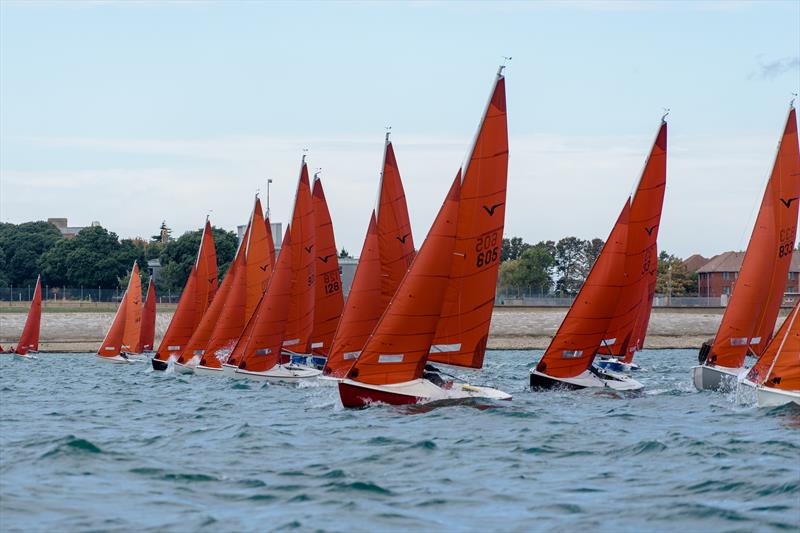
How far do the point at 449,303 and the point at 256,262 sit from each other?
2079cm

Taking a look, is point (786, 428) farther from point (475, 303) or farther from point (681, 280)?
point (681, 280)

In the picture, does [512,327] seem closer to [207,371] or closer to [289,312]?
[207,371]

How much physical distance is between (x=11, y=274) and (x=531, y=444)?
4772 inches

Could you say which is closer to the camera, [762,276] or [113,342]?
[762,276]

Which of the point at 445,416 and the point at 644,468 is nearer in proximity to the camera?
the point at 644,468

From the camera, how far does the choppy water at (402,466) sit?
15.2 meters

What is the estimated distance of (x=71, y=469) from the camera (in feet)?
62.0

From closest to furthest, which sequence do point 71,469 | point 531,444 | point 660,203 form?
1. point 71,469
2. point 531,444
3. point 660,203

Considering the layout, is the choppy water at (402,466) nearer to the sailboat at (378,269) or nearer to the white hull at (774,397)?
the white hull at (774,397)

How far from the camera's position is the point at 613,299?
34.6m

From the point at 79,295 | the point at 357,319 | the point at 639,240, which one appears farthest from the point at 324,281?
the point at 79,295

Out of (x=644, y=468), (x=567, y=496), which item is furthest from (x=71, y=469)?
(x=644, y=468)

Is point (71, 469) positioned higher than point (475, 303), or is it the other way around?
point (475, 303)

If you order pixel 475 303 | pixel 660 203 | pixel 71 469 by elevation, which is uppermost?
pixel 660 203
